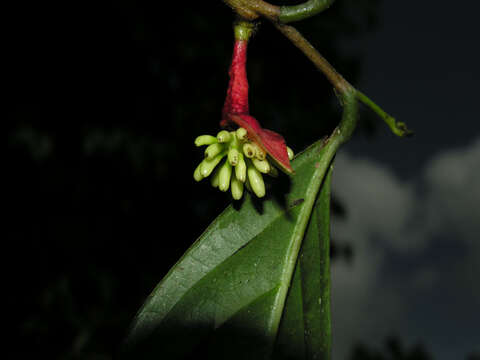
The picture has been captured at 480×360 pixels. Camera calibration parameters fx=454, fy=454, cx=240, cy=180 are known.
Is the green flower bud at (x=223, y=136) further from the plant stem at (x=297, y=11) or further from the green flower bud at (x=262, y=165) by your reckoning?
the plant stem at (x=297, y=11)

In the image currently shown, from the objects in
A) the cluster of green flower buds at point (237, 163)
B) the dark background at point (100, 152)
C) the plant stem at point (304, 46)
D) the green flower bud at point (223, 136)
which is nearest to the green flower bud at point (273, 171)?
the cluster of green flower buds at point (237, 163)

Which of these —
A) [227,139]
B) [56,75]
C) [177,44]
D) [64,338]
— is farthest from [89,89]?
[227,139]

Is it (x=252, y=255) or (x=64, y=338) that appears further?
(x=64, y=338)

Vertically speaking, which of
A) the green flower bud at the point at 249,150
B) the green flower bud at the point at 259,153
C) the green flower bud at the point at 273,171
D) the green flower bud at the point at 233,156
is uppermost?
the green flower bud at the point at 233,156

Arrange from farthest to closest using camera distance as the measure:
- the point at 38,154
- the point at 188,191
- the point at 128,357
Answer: the point at 188,191
the point at 38,154
the point at 128,357

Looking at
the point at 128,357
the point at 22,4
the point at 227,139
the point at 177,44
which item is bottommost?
the point at 128,357

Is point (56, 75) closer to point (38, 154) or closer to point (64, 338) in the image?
point (38, 154)

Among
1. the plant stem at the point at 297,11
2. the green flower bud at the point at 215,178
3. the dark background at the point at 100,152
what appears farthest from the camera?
the dark background at the point at 100,152

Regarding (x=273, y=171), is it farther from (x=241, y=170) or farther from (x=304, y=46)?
(x=304, y=46)
